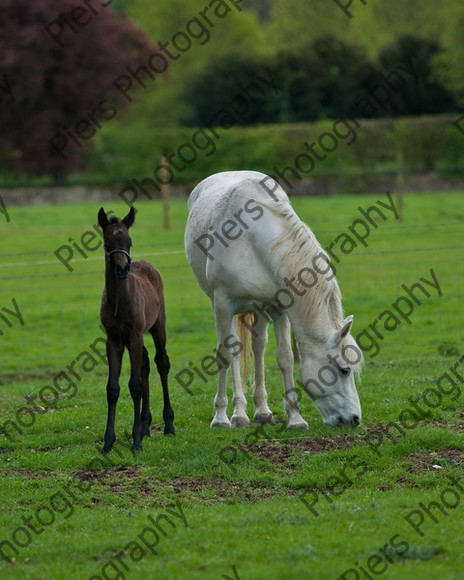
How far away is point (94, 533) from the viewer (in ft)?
19.4

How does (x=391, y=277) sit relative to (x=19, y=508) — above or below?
below

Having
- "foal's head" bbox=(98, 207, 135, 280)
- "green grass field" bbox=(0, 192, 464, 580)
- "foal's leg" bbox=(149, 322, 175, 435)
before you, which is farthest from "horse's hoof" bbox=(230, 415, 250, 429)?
"foal's head" bbox=(98, 207, 135, 280)

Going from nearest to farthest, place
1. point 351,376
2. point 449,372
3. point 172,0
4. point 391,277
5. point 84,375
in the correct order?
1. point 351,376
2. point 449,372
3. point 84,375
4. point 391,277
5. point 172,0

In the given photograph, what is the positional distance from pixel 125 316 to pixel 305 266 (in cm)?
152

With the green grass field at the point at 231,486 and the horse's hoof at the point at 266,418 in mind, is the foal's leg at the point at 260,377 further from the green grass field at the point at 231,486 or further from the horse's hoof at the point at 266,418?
the green grass field at the point at 231,486

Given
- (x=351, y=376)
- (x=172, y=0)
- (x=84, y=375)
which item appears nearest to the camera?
(x=351, y=376)

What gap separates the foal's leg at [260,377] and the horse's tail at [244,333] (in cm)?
17

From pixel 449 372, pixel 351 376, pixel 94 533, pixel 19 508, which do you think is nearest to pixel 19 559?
pixel 94 533

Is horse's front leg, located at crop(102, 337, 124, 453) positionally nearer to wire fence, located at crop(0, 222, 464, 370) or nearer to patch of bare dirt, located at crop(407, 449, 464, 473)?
patch of bare dirt, located at crop(407, 449, 464, 473)

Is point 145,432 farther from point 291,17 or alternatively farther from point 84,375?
point 291,17

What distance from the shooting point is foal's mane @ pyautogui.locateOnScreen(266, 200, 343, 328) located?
8180mm

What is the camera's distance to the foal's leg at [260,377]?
8914 mm

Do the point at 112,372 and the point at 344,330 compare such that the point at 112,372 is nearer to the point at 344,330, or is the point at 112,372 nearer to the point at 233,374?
the point at 233,374

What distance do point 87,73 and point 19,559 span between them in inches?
1196
